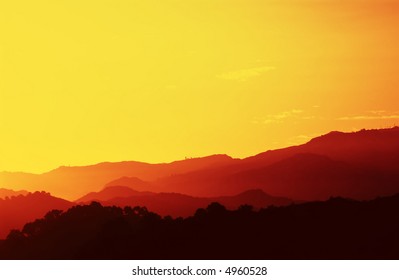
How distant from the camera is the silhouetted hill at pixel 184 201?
115ft

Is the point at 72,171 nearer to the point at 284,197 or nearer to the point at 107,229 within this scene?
the point at 107,229

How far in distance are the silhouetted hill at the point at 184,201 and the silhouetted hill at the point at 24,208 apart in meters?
2.41

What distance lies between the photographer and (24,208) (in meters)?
35.5

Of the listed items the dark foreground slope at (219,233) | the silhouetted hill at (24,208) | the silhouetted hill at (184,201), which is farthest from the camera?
the silhouetted hill at (24,208)

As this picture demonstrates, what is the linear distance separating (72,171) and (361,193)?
12910 millimetres

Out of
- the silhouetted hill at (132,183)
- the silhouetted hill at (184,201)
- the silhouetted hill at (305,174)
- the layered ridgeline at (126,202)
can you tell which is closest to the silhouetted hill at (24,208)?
the layered ridgeline at (126,202)

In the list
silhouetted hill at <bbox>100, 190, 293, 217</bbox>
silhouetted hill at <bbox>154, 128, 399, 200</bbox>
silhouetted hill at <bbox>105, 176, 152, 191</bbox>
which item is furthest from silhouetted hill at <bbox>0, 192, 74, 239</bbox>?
silhouetted hill at <bbox>154, 128, 399, 200</bbox>

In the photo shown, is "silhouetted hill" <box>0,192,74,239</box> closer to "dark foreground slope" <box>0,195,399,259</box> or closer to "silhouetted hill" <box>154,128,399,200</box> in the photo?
"dark foreground slope" <box>0,195,399,259</box>

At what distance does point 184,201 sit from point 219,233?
212cm

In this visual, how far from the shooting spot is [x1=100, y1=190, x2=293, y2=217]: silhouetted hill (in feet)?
115

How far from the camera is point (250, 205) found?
116 ft

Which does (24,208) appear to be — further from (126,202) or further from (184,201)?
(184,201)

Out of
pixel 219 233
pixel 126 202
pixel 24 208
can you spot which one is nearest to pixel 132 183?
pixel 126 202

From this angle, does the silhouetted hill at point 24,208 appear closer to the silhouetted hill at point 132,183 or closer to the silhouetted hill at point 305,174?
the silhouetted hill at point 132,183
